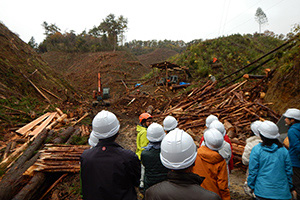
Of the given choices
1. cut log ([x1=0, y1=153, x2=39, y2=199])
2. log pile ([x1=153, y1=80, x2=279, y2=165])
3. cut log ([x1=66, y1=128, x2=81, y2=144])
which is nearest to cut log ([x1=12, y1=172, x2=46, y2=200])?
cut log ([x1=0, y1=153, x2=39, y2=199])

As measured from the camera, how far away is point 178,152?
1.39 metres

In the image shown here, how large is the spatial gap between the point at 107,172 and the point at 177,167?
93cm

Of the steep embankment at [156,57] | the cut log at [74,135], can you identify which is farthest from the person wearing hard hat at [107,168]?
the steep embankment at [156,57]

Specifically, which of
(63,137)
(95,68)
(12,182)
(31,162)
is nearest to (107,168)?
(12,182)

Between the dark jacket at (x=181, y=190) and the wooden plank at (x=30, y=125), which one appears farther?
the wooden plank at (x=30, y=125)

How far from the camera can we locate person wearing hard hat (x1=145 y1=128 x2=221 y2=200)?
1.27 metres

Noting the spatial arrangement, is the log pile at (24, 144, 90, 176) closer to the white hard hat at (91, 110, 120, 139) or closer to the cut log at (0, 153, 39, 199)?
the cut log at (0, 153, 39, 199)

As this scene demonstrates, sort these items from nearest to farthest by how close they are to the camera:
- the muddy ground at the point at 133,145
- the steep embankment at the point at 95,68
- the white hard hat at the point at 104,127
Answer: the white hard hat at the point at 104,127 < the muddy ground at the point at 133,145 < the steep embankment at the point at 95,68

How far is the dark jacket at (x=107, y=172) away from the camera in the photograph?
1848 millimetres

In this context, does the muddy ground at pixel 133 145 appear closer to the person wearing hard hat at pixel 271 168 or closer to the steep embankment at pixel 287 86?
the person wearing hard hat at pixel 271 168

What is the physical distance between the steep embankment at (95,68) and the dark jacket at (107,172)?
23197 mm

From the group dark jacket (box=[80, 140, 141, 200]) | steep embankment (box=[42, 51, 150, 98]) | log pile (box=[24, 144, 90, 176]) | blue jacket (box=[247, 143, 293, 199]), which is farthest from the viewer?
steep embankment (box=[42, 51, 150, 98])

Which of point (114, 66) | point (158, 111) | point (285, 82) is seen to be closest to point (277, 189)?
point (285, 82)

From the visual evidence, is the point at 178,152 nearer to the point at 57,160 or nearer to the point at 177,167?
the point at 177,167
